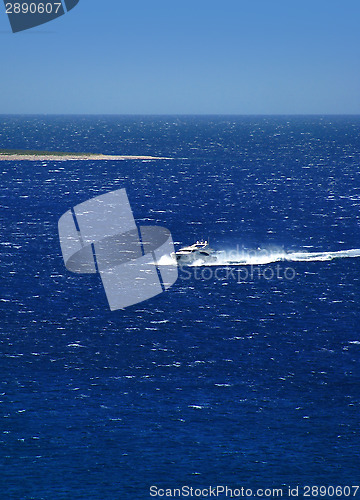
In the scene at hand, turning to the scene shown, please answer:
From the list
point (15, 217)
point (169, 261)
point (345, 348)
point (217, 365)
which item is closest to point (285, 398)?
point (217, 365)

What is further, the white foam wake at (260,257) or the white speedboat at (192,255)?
the white foam wake at (260,257)

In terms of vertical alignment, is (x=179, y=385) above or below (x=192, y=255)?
below

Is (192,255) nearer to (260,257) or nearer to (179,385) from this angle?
(260,257)

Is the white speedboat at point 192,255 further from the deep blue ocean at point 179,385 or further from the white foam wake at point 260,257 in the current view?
the deep blue ocean at point 179,385

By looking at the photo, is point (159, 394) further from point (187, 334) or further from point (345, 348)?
point (345, 348)

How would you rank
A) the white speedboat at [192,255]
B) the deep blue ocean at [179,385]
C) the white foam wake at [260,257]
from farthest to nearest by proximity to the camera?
the white foam wake at [260,257] < the white speedboat at [192,255] < the deep blue ocean at [179,385]

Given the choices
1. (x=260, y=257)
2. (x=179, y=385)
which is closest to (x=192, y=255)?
(x=260, y=257)

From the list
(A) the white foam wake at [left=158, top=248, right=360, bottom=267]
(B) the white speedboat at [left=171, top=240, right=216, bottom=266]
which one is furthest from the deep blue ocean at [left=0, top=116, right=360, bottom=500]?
(A) the white foam wake at [left=158, top=248, right=360, bottom=267]

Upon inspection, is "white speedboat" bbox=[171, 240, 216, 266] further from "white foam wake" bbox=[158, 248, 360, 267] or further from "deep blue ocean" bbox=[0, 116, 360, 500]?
"deep blue ocean" bbox=[0, 116, 360, 500]

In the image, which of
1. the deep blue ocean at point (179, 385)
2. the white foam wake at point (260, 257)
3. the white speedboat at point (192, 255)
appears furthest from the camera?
the white foam wake at point (260, 257)

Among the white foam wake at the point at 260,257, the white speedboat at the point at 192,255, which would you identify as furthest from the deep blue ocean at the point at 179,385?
the white foam wake at the point at 260,257

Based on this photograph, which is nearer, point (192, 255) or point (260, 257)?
point (192, 255)

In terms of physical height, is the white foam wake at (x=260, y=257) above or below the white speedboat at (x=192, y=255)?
A: below
